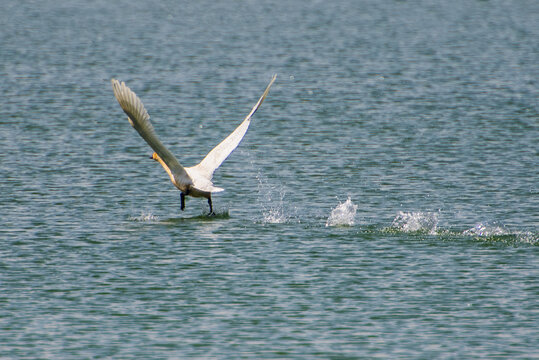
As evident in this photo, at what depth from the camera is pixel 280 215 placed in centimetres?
2041

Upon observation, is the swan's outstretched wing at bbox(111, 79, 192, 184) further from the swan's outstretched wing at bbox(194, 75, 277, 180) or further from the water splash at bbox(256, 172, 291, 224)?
the water splash at bbox(256, 172, 291, 224)

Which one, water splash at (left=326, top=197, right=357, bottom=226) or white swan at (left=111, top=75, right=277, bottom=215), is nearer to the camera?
white swan at (left=111, top=75, right=277, bottom=215)

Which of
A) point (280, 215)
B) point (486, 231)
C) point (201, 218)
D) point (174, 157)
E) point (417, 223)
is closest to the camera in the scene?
point (486, 231)

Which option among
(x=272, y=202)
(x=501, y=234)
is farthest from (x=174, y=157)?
(x=501, y=234)

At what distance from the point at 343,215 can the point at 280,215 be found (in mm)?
1323

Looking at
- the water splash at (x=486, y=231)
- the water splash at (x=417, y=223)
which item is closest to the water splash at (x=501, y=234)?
the water splash at (x=486, y=231)

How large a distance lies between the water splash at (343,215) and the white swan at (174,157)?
214cm

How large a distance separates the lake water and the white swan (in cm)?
77

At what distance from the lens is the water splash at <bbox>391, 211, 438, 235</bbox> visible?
19.0 meters

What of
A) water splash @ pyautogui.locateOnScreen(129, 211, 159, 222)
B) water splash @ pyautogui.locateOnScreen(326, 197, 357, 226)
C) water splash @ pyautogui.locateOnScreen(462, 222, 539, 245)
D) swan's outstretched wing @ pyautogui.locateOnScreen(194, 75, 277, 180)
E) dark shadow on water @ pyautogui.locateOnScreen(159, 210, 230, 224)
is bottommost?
water splash @ pyautogui.locateOnScreen(129, 211, 159, 222)

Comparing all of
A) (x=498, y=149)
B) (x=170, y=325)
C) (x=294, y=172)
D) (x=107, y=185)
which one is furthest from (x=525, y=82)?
(x=170, y=325)

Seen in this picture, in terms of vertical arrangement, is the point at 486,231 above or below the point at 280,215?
above

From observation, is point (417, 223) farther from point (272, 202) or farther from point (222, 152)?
point (222, 152)

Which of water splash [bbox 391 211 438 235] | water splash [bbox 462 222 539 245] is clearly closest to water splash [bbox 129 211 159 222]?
water splash [bbox 391 211 438 235]
